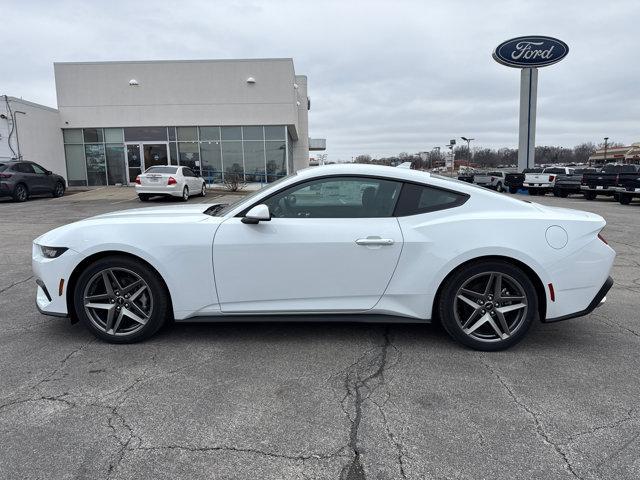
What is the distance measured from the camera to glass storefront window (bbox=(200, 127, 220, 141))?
27406 millimetres

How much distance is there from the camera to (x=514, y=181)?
29.2 m

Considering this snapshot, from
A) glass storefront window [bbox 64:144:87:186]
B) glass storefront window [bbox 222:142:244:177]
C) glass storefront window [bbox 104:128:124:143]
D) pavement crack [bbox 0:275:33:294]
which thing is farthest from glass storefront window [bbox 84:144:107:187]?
pavement crack [bbox 0:275:33:294]

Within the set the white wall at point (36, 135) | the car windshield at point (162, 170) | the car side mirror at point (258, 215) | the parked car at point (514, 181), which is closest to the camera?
the car side mirror at point (258, 215)

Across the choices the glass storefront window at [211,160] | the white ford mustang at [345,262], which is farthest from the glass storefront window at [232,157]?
the white ford mustang at [345,262]

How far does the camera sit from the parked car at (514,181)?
28.8 m

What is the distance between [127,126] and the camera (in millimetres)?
27078

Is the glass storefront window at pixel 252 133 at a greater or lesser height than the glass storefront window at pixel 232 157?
greater

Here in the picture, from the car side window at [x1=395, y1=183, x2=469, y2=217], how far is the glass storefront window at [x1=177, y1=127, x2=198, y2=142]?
25466 millimetres

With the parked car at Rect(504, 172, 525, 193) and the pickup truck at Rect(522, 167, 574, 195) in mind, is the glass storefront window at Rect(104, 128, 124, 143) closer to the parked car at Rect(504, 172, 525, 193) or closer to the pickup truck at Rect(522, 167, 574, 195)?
the parked car at Rect(504, 172, 525, 193)

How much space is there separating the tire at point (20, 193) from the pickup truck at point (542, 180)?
84.6 ft

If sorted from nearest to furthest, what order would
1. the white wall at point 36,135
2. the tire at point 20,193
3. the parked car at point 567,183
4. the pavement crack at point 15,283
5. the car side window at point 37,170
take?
A: the pavement crack at point 15,283 → the tire at point 20,193 → the car side window at point 37,170 → the white wall at point 36,135 → the parked car at point 567,183

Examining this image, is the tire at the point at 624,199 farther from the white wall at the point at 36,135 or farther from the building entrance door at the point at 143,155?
the white wall at the point at 36,135

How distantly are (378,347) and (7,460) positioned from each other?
2594 mm

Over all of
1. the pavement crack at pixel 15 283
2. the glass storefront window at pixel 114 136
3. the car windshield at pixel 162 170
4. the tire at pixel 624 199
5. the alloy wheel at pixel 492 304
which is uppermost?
the glass storefront window at pixel 114 136
